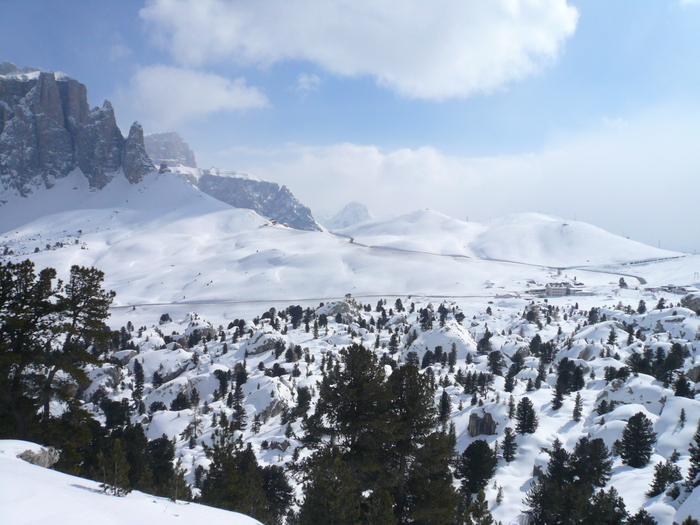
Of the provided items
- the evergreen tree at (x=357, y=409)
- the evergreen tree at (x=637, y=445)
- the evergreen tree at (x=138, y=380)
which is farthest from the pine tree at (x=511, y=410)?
the evergreen tree at (x=138, y=380)

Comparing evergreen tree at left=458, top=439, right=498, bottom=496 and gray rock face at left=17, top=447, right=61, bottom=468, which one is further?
evergreen tree at left=458, top=439, right=498, bottom=496

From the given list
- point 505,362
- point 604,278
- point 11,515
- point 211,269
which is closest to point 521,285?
point 604,278

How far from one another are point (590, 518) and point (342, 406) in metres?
17.0

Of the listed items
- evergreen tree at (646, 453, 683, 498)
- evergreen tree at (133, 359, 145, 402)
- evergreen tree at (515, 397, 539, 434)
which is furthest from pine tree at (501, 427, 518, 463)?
evergreen tree at (133, 359, 145, 402)

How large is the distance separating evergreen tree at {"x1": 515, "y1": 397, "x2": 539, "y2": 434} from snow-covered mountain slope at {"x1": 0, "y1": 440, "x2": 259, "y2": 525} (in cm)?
3961

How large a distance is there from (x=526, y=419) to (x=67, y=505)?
4674cm

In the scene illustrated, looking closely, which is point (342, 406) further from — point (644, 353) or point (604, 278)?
point (604, 278)

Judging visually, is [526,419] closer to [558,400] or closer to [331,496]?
[558,400]

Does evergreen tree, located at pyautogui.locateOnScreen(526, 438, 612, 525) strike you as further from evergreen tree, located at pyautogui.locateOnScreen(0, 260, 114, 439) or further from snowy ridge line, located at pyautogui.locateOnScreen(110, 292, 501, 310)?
snowy ridge line, located at pyautogui.locateOnScreen(110, 292, 501, 310)

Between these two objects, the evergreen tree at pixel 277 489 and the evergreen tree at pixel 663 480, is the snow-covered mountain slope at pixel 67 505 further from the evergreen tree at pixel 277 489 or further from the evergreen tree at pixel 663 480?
the evergreen tree at pixel 663 480

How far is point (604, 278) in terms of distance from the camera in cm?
18925

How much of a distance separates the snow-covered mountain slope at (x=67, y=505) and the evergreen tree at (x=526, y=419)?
1559 inches

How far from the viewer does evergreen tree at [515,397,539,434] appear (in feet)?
147

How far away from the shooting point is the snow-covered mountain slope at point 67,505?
7.96 m
